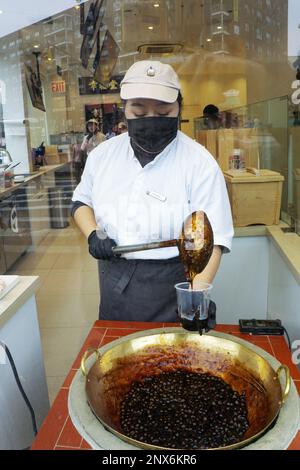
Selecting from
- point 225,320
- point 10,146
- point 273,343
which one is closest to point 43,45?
point 10,146

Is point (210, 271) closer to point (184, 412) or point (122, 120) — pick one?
point (184, 412)

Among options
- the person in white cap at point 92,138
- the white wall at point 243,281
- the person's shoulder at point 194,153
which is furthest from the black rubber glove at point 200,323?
the person in white cap at point 92,138

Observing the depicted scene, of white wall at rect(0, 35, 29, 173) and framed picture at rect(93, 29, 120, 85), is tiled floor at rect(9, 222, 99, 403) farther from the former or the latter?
framed picture at rect(93, 29, 120, 85)

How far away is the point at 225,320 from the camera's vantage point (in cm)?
263

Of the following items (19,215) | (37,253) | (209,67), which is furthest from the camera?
(209,67)

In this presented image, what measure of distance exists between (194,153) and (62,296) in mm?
→ 2727

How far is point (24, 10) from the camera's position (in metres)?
4.04

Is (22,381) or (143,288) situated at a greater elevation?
(143,288)

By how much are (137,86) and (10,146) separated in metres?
5.52

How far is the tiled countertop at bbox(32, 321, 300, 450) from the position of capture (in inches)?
33.3

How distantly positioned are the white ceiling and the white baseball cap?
10.5 ft

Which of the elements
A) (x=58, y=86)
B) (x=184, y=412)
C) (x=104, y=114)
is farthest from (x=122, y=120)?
(x=184, y=412)

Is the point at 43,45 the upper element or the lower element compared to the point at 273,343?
upper

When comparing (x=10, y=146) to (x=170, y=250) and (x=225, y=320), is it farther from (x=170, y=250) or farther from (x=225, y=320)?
(x=170, y=250)
